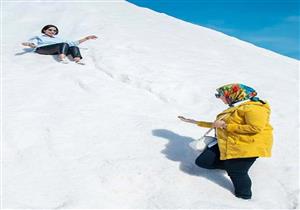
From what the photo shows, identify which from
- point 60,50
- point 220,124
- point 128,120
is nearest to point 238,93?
point 220,124

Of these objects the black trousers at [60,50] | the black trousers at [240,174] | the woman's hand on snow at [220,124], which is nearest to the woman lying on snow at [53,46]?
the black trousers at [60,50]

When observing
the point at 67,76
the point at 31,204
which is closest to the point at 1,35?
the point at 67,76

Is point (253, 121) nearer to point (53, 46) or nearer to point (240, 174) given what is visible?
point (240, 174)

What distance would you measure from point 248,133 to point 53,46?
6.45 metres

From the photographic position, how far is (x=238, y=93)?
573 centimetres

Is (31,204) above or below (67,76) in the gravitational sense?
below

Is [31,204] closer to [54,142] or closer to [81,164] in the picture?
[81,164]

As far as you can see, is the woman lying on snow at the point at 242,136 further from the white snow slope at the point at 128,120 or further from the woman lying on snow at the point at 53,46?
the woman lying on snow at the point at 53,46

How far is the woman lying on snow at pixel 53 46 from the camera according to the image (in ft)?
33.2

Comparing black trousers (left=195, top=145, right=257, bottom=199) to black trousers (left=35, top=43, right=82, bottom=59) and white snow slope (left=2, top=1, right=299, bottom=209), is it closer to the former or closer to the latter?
white snow slope (left=2, top=1, right=299, bottom=209)

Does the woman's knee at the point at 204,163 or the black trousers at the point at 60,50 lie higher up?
the black trousers at the point at 60,50

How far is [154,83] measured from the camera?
9.32 m

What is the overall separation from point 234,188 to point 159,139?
1.63m

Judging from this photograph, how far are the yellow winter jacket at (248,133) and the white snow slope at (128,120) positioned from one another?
595mm
